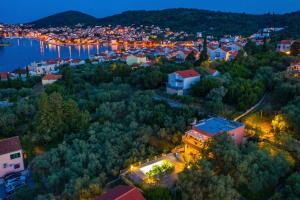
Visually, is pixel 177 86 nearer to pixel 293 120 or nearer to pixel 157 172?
pixel 293 120

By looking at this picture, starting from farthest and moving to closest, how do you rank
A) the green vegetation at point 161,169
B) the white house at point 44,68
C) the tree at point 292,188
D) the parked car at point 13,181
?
the white house at point 44,68 < the parked car at point 13,181 < the green vegetation at point 161,169 < the tree at point 292,188

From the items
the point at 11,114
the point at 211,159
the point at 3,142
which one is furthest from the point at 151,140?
the point at 11,114

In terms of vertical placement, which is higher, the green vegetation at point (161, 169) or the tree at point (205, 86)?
the tree at point (205, 86)

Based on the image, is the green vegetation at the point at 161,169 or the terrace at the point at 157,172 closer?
the terrace at the point at 157,172

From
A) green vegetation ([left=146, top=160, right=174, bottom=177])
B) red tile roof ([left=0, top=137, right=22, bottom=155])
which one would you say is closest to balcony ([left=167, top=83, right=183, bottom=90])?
green vegetation ([left=146, top=160, right=174, bottom=177])

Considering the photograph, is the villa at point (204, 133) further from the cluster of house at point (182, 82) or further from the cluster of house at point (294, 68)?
the cluster of house at point (294, 68)

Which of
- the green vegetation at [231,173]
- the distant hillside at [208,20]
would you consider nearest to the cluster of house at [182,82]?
the green vegetation at [231,173]

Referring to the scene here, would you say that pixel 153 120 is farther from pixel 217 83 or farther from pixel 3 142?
pixel 3 142
